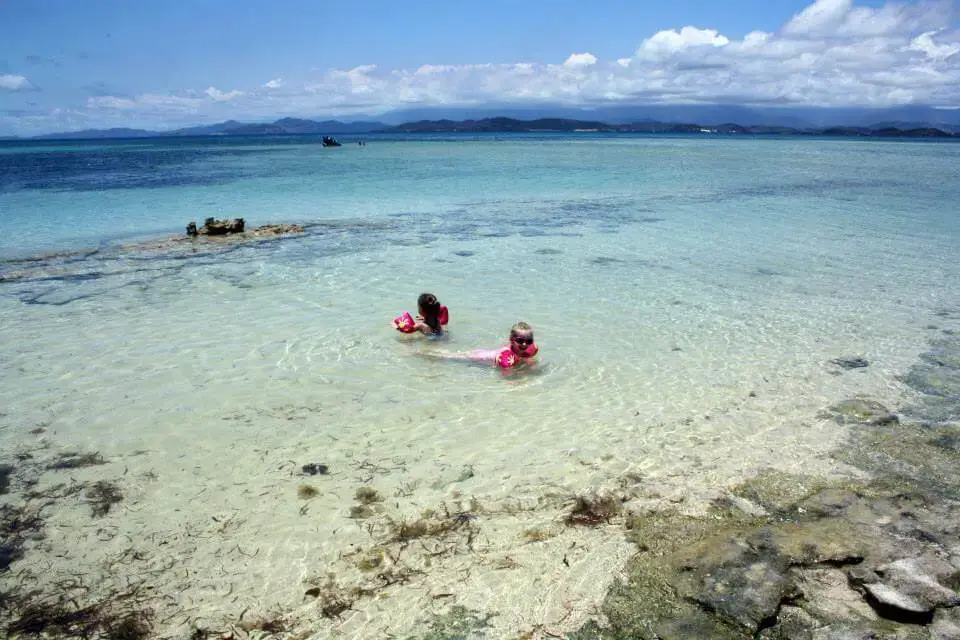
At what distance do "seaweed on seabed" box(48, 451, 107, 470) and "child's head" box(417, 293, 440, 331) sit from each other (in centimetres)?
460

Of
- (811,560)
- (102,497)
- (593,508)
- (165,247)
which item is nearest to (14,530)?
(102,497)

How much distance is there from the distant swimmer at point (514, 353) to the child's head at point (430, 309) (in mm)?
1029

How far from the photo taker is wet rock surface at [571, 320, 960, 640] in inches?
151

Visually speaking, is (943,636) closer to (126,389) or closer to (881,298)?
(126,389)

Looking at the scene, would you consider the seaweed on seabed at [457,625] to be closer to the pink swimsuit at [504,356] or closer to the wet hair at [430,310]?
the pink swimsuit at [504,356]

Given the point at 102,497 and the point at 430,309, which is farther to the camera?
the point at 430,309

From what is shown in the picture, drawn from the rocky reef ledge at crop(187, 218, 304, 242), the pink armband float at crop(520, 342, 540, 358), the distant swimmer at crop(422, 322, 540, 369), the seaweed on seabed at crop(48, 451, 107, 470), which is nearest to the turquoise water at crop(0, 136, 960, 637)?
the seaweed on seabed at crop(48, 451, 107, 470)

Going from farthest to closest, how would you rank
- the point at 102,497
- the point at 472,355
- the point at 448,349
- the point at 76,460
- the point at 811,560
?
1. the point at 448,349
2. the point at 472,355
3. the point at 76,460
4. the point at 102,497
5. the point at 811,560

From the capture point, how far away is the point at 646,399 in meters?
7.39

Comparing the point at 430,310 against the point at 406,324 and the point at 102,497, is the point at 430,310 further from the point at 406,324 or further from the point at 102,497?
the point at 102,497

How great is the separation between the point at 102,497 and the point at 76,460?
0.86 metres

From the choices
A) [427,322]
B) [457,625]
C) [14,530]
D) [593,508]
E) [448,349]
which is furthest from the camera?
[427,322]

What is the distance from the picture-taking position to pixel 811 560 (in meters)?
4.40

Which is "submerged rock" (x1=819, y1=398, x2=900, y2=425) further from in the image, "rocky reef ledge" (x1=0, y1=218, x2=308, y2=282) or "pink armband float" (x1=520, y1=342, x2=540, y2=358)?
"rocky reef ledge" (x1=0, y1=218, x2=308, y2=282)
